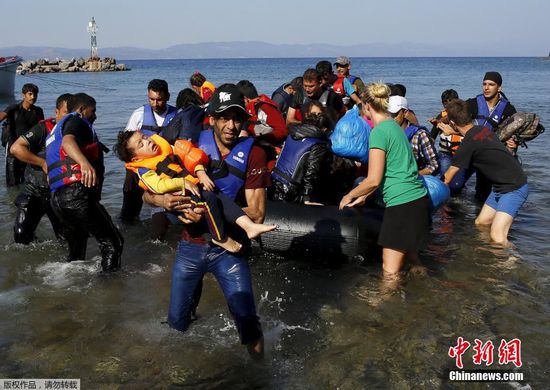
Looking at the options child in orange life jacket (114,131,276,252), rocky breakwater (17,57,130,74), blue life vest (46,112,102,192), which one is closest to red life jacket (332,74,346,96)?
blue life vest (46,112,102,192)

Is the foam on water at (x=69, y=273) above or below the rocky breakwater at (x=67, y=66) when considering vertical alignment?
below

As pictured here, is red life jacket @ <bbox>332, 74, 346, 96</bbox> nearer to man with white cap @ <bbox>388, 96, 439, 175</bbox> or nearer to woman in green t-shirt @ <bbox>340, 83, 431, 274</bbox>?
man with white cap @ <bbox>388, 96, 439, 175</bbox>

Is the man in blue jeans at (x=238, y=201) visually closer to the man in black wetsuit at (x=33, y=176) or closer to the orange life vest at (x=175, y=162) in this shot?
the orange life vest at (x=175, y=162)

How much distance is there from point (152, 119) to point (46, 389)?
3789 mm

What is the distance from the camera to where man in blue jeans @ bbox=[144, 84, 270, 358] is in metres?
3.74

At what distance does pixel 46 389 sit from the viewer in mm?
4047

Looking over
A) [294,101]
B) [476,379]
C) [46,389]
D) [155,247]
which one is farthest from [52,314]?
[294,101]

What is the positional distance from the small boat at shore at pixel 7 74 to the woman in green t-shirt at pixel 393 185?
27.8m

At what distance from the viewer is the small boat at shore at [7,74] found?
27984mm

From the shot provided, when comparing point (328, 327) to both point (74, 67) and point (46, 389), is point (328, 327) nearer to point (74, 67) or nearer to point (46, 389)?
point (46, 389)

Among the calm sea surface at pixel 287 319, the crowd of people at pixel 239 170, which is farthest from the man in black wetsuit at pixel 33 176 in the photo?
the calm sea surface at pixel 287 319

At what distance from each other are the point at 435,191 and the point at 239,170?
2836mm

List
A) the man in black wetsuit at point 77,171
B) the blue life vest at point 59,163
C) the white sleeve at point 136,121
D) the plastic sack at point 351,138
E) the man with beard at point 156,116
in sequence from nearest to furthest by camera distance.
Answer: the man in black wetsuit at point 77,171 < the blue life vest at point 59,163 < the plastic sack at point 351,138 < the man with beard at point 156,116 < the white sleeve at point 136,121

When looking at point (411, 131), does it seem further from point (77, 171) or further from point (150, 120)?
point (77, 171)
